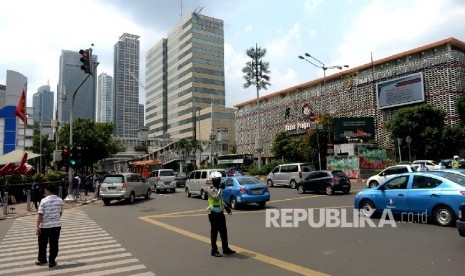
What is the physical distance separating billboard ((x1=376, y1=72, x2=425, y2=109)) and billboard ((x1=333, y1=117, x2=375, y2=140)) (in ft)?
11.2

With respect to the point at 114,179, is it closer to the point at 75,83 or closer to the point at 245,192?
the point at 245,192

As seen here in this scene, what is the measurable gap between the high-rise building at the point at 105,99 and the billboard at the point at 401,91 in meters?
79.7

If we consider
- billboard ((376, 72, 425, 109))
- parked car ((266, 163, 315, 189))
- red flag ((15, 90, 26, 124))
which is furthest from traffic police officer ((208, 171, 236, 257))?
billboard ((376, 72, 425, 109))

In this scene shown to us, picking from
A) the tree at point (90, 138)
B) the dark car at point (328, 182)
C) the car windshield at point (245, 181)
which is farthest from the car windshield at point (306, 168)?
the tree at point (90, 138)

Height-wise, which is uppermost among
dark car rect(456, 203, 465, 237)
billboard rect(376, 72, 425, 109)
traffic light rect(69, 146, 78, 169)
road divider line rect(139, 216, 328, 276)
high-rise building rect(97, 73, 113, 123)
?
high-rise building rect(97, 73, 113, 123)

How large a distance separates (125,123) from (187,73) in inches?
1122

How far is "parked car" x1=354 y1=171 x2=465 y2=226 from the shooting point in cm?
1092

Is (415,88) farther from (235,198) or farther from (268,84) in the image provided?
(235,198)

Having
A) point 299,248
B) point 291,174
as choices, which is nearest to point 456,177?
point 299,248

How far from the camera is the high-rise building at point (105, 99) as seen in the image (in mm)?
113069

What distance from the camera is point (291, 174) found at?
29859 mm

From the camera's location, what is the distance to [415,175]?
12070 mm

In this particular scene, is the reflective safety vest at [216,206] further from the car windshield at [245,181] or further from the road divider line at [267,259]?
the car windshield at [245,181]

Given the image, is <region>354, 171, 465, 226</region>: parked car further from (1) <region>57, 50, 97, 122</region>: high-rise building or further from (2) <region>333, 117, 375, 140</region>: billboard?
(2) <region>333, 117, 375, 140</region>: billboard
